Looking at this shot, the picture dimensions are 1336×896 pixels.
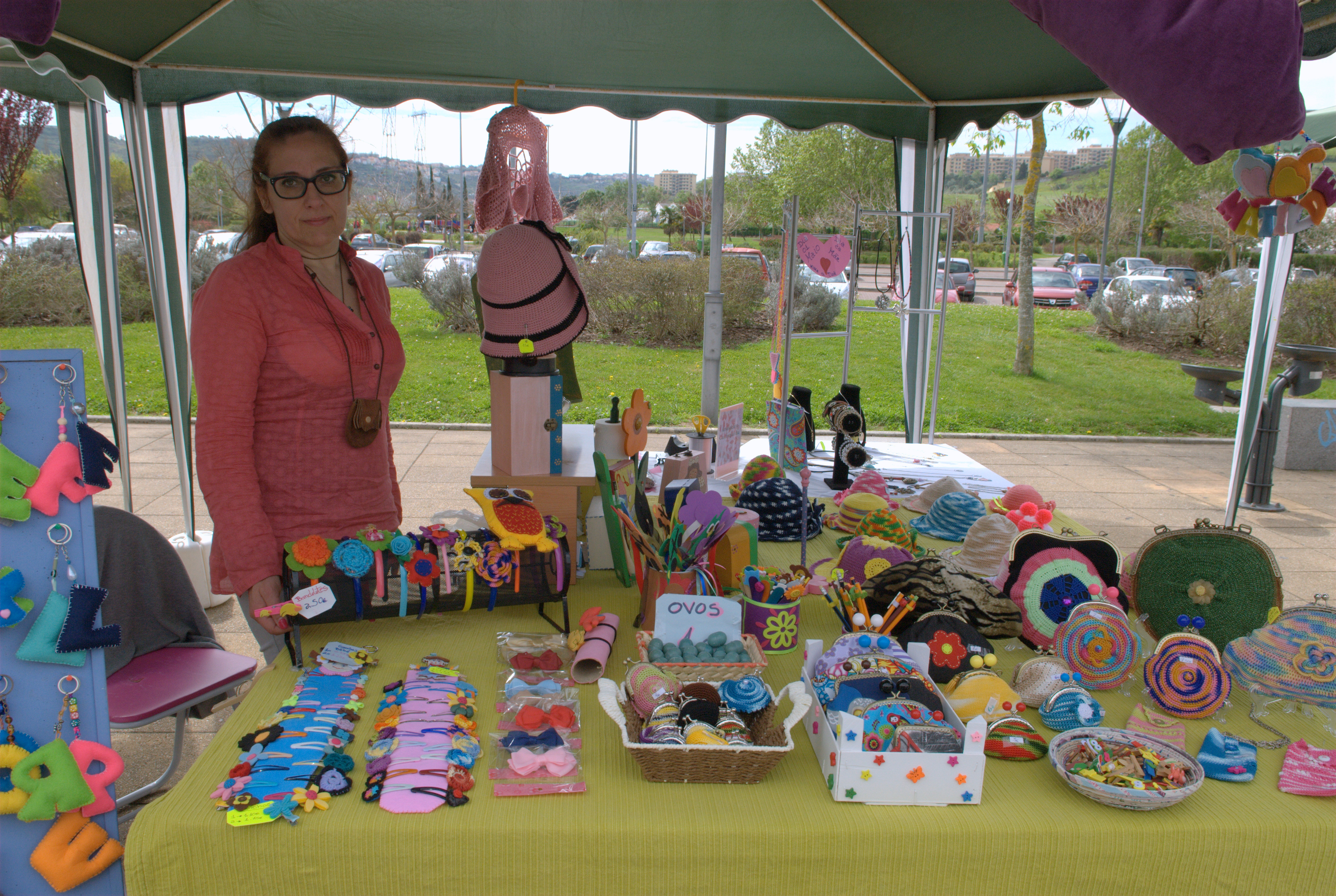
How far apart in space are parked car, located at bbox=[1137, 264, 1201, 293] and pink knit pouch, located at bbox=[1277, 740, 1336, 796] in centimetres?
1224

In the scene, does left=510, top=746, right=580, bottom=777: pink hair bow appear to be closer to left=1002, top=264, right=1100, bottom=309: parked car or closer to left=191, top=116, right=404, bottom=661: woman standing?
left=191, top=116, right=404, bottom=661: woman standing

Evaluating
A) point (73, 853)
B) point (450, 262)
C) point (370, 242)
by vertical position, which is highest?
point (370, 242)

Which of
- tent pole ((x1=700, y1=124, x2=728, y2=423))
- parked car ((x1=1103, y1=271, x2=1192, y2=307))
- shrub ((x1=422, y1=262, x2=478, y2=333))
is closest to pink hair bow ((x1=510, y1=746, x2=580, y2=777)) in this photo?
tent pole ((x1=700, y1=124, x2=728, y2=423))

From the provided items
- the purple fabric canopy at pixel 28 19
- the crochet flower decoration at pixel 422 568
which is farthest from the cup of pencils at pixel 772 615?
the purple fabric canopy at pixel 28 19

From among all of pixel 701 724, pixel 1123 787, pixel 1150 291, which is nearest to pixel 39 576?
pixel 701 724

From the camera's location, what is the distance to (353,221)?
1560 cm

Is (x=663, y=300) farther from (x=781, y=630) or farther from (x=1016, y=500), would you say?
(x=781, y=630)

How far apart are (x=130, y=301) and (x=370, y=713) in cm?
1143

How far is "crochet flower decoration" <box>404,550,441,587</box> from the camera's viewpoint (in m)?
1.61

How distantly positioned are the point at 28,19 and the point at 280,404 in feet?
2.36

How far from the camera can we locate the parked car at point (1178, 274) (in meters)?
14.0

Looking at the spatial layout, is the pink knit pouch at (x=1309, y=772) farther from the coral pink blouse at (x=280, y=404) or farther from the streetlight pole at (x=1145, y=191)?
the streetlight pole at (x=1145, y=191)

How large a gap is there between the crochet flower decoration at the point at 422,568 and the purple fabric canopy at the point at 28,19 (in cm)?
94

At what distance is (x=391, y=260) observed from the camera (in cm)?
1391
